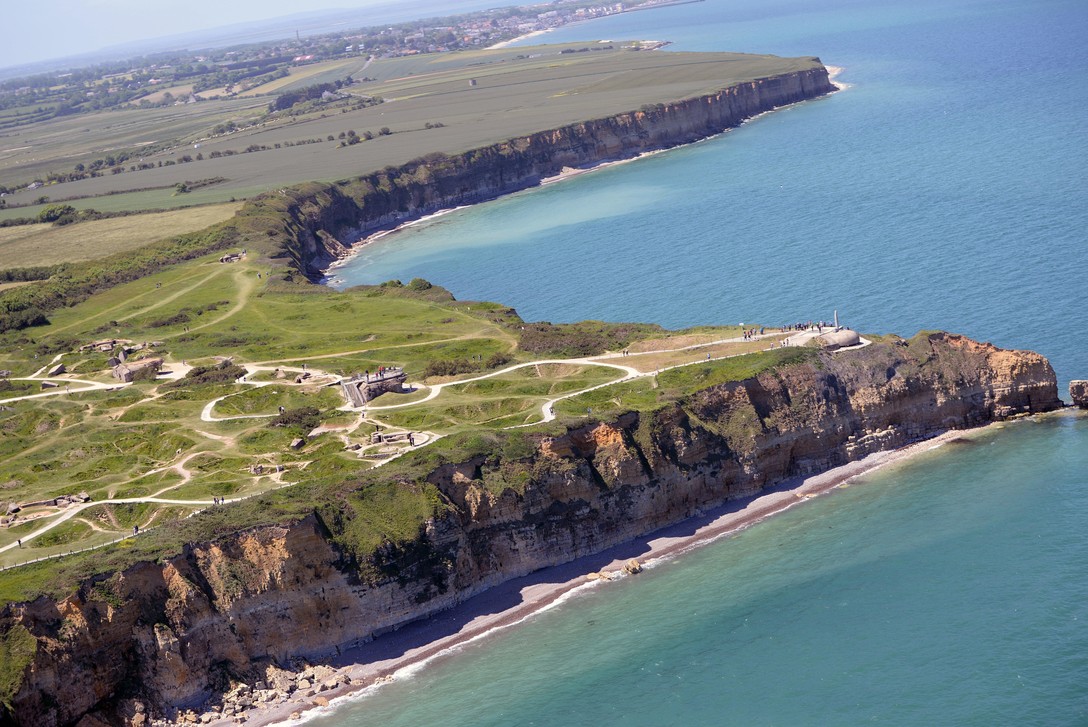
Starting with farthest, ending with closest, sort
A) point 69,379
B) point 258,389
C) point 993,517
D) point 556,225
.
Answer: point 556,225
point 69,379
point 258,389
point 993,517

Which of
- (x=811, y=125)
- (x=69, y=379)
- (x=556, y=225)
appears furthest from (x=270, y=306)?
(x=811, y=125)

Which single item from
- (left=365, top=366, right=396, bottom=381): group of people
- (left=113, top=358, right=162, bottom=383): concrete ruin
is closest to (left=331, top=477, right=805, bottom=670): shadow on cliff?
(left=365, top=366, right=396, bottom=381): group of people

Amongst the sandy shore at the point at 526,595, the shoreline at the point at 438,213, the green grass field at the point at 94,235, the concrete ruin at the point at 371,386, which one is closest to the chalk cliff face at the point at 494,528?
the sandy shore at the point at 526,595

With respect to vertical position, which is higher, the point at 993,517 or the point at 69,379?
the point at 69,379

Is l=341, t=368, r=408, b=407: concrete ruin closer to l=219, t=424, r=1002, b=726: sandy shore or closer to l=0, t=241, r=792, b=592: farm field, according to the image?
l=0, t=241, r=792, b=592: farm field

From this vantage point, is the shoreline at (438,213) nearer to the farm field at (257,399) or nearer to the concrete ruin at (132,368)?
the farm field at (257,399)

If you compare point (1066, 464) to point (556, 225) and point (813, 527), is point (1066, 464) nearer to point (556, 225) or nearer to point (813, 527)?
point (813, 527)

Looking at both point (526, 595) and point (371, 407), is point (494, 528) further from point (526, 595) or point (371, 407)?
point (371, 407)
